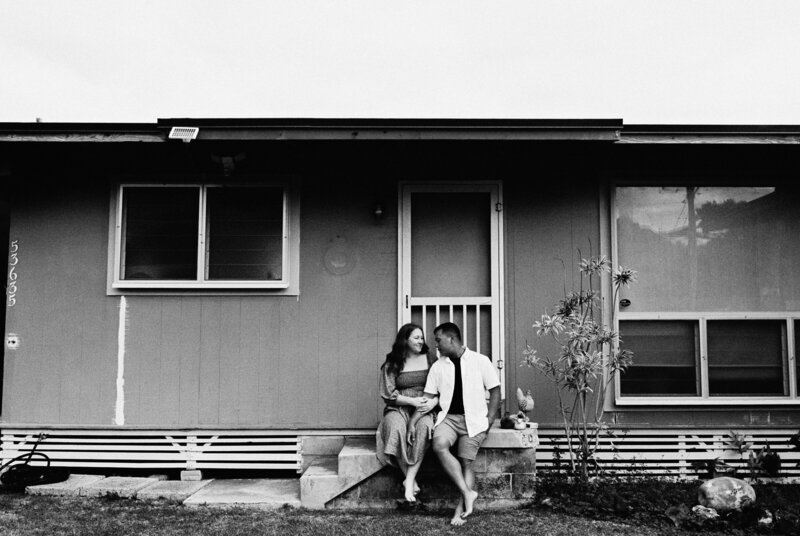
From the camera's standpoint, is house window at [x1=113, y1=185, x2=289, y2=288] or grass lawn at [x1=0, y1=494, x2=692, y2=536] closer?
grass lawn at [x1=0, y1=494, x2=692, y2=536]

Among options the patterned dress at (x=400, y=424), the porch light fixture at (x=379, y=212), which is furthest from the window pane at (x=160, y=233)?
the patterned dress at (x=400, y=424)

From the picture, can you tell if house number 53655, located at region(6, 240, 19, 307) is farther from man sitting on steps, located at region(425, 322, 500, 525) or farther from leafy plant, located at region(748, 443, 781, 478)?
leafy plant, located at region(748, 443, 781, 478)

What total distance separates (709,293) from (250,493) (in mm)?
4246

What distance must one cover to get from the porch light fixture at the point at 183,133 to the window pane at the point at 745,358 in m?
4.61

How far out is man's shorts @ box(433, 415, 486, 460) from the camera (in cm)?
449

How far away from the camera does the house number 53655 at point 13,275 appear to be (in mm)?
5410

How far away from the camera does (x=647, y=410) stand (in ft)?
17.4

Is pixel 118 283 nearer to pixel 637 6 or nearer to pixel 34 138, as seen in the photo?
pixel 34 138

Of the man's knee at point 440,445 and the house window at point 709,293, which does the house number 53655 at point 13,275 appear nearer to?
→ the man's knee at point 440,445

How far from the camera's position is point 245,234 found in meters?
5.47

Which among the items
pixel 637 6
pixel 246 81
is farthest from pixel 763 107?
pixel 246 81

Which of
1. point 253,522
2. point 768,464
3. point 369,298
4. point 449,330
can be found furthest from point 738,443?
point 253,522

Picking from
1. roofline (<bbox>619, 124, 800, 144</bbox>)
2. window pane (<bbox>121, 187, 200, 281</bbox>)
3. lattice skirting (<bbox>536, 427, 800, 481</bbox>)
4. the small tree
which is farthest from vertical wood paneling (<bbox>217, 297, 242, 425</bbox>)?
roofline (<bbox>619, 124, 800, 144</bbox>)

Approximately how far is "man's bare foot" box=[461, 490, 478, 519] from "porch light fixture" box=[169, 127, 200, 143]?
337 cm
